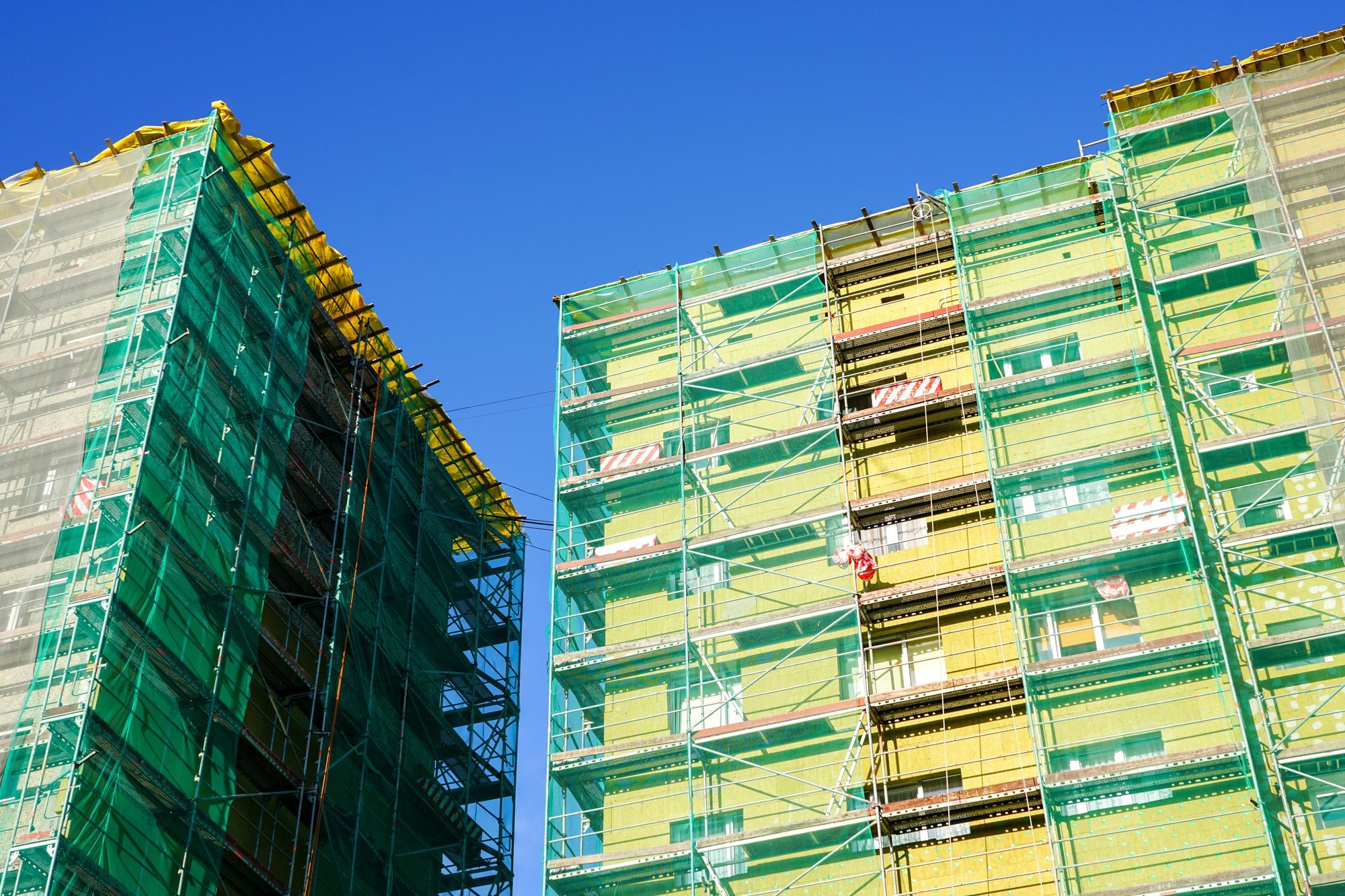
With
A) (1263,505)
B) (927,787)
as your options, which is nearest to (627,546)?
(927,787)

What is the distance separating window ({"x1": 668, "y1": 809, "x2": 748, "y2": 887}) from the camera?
2569 centimetres

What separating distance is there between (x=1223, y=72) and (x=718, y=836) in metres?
18.6

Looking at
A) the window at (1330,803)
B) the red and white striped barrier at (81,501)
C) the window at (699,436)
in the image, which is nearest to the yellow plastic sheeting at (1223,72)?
the window at (699,436)

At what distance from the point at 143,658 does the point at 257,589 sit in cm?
382

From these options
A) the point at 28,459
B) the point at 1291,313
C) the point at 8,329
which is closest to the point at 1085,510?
the point at 1291,313

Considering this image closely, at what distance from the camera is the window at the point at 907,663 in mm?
27328

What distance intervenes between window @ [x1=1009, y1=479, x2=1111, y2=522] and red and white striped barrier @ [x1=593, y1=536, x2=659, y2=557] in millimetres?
6901

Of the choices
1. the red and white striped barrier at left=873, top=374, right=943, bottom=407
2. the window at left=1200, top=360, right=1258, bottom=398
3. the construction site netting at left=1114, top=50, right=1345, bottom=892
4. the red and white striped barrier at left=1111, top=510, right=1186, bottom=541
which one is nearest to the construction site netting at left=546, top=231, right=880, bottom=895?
the red and white striped barrier at left=873, top=374, right=943, bottom=407

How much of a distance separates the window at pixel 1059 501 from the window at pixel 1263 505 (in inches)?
87.1

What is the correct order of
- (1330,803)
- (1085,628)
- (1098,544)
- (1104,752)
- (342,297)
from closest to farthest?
1. (1330,803)
2. (1104,752)
3. (1085,628)
4. (1098,544)
5. (342,297)

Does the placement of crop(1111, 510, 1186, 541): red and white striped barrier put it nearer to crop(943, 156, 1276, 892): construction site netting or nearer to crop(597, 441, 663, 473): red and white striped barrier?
crop(943, 156, 1276, 892): construction site netting

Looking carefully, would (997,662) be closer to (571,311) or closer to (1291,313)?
(1291,313)

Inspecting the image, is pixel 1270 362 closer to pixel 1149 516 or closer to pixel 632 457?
pixel 1149 516

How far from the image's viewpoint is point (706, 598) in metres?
29.1
